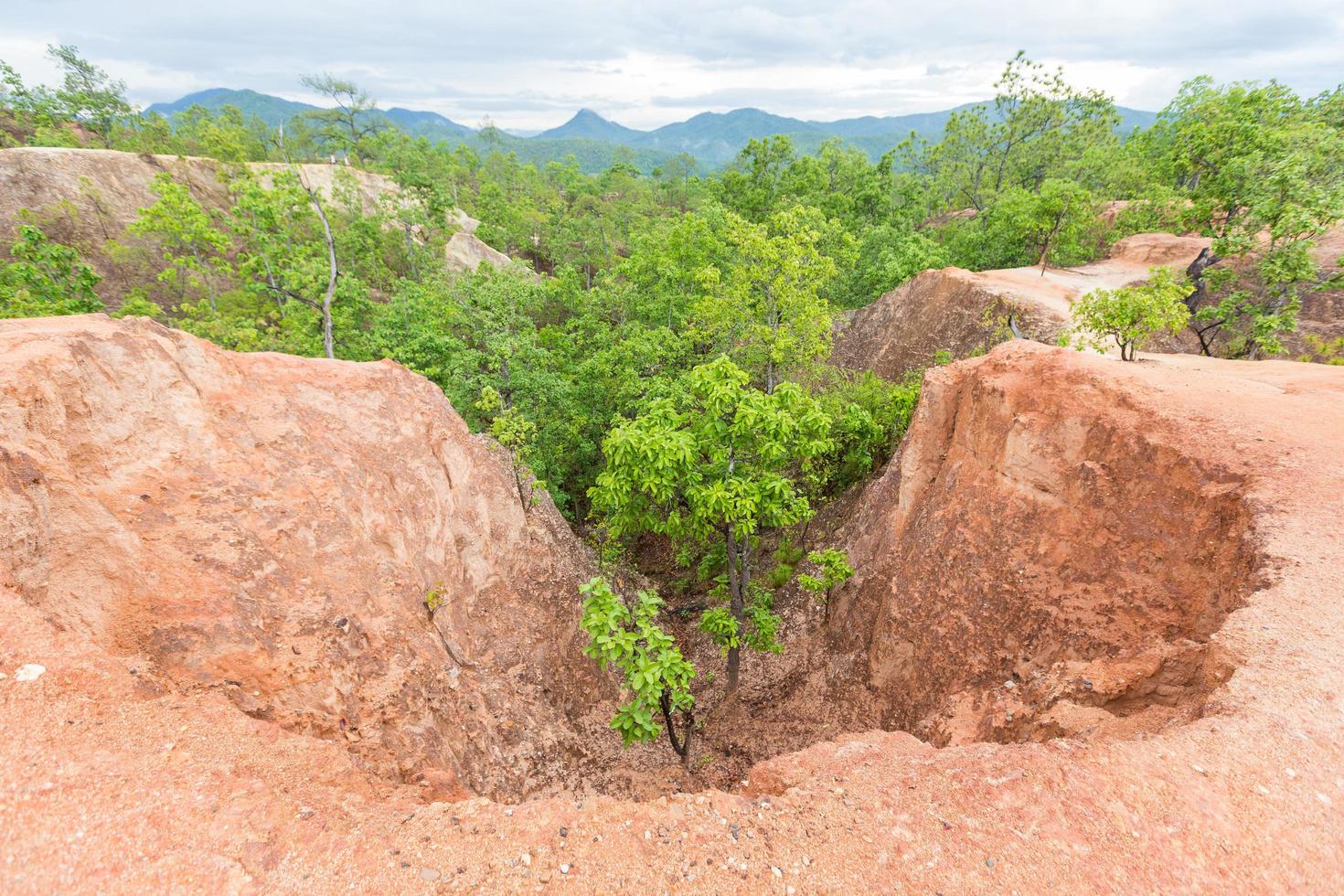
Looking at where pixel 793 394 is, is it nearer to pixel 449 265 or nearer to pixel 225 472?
pixel 225 472

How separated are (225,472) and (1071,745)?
43.3 feet

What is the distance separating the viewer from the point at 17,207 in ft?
108

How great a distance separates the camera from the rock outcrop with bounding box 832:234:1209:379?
25.2 metres

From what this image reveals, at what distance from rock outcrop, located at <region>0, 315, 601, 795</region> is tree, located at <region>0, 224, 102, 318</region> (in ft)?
37.5

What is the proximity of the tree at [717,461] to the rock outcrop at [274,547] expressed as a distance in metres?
4.71

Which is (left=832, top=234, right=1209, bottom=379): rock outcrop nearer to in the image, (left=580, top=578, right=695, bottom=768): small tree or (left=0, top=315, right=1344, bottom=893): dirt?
(left=0, top=315, right=1344, bottom=893): dirt

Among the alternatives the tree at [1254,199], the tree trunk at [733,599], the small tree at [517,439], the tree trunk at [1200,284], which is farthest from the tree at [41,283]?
the tree trunk at [1200,284]

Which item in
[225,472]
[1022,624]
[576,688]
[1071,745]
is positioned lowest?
[576,688]

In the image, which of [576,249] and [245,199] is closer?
[245,199]

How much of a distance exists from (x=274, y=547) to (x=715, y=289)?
1768 cm

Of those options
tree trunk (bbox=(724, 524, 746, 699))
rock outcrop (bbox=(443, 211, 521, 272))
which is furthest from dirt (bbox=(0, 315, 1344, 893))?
rock outcrop (bbox=(443, 211, 521, 272))

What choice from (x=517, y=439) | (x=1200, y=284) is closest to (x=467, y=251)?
(x=517, y=439)

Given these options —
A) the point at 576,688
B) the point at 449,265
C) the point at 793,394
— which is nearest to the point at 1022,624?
the point at 793,394

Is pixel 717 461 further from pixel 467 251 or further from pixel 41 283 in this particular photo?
pixel 467 251
